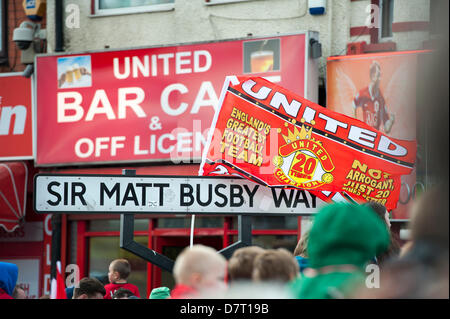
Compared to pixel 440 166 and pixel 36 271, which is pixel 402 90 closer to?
pixel 36 271

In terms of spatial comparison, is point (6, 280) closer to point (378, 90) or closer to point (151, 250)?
point (151, 250)

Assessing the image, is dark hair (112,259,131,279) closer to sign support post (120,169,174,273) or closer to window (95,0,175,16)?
sign support post (120,169,174,273)

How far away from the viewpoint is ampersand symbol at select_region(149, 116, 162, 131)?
11789 mm

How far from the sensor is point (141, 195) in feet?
18.3

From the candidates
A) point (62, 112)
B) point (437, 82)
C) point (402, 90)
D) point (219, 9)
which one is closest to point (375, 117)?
point (402, 90)

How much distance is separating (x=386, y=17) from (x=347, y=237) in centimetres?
860

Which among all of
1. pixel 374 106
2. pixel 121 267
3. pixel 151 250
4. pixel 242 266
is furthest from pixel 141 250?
pixel 374 106

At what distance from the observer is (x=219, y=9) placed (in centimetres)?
1172

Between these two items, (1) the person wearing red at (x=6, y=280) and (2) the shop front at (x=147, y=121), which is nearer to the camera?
(1) the person wearing red at (x=6, y=280)

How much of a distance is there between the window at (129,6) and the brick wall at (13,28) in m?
1.38

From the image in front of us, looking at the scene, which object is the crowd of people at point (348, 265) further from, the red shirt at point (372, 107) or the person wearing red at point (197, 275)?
the red shirt at point (372, 107)

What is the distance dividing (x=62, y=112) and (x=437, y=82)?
1027 centimetres

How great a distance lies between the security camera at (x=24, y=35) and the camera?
12.7m

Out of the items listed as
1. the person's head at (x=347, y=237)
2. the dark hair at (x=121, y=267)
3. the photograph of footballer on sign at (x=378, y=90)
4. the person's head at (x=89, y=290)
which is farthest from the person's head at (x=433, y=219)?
the photograph of footballer on sign at (x=378, y=90)
